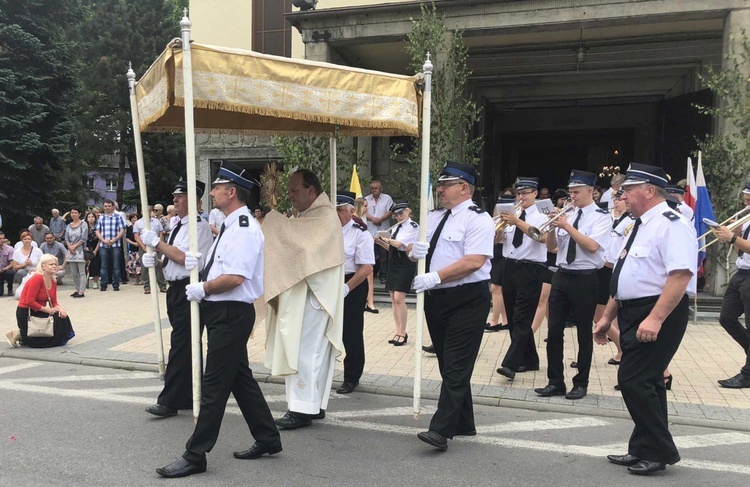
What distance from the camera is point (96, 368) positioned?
710cm

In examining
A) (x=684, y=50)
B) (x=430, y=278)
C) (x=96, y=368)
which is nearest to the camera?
(x=430, y=278)

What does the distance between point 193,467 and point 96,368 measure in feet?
12.2

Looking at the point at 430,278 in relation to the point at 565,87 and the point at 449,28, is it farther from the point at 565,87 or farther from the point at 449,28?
the point at 565,87

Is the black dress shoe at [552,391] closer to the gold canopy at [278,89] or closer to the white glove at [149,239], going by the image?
the gold canopy at [278,89]

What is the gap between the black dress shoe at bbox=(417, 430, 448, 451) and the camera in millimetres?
4367

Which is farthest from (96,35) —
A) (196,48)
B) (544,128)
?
(196,48)

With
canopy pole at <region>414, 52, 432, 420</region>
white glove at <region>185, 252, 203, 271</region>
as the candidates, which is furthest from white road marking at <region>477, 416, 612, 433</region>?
white glove at <region>185, 252, 203, 271</region>

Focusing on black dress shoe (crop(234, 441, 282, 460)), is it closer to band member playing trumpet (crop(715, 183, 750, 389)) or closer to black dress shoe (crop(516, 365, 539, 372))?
black dress shoe (crop(516, 365, 539, 372))

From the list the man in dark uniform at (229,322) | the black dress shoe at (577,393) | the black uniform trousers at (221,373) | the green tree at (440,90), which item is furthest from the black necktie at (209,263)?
the green tree at (440,90)

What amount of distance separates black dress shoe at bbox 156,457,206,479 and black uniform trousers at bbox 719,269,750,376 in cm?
554

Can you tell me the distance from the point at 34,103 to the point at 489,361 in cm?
1754

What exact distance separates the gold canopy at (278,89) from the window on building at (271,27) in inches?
430

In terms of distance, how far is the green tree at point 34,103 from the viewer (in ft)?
60.2

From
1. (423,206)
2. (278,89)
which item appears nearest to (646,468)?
(423,206)
